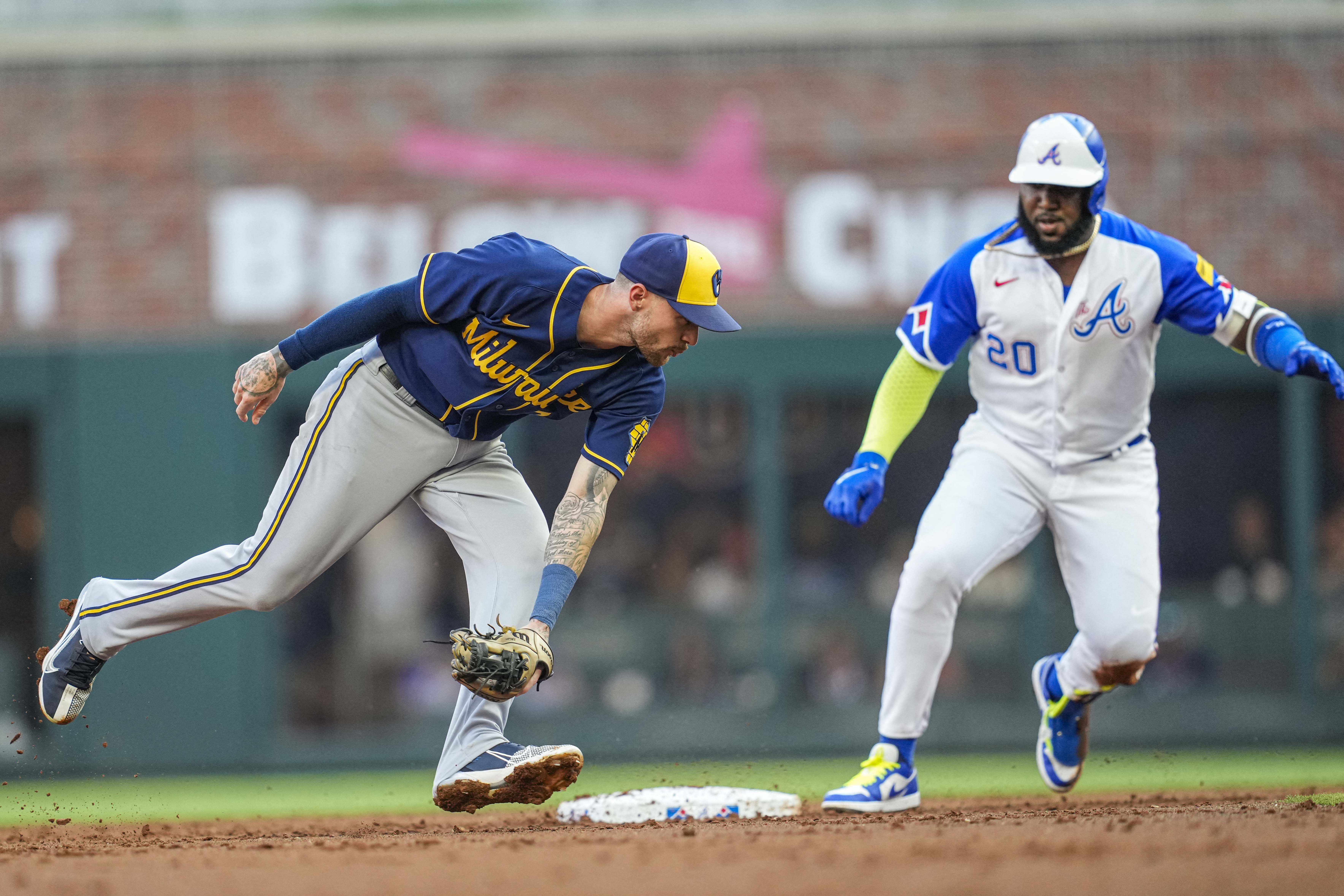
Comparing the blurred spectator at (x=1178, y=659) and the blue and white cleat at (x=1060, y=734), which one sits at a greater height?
the blue and white cleat at (x=1060, y=734)

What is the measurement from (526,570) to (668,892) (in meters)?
1.62

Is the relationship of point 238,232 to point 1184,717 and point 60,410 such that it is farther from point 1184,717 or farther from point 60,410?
point 1184,717

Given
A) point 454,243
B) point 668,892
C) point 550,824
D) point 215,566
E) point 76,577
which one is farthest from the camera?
point 454,243

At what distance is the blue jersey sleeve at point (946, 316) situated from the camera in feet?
16.0

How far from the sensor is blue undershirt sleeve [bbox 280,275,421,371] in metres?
4.57

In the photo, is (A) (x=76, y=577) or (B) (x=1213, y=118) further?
(B) (x=1213, y=118)

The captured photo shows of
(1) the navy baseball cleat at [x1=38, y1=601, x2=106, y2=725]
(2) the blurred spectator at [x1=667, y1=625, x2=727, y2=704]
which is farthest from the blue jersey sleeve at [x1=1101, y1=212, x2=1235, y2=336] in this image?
(2) the blurred spectator at [x1=667, y1=625, x2=727, y2=704]

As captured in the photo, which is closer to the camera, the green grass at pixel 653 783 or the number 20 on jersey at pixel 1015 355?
the number 20 on jersey at pixel 1015 355

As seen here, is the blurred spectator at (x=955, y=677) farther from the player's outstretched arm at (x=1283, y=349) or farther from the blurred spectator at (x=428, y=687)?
the player's outstretched arm at (x=1283, y=349)

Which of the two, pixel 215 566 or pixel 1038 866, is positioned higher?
pixel 215 566

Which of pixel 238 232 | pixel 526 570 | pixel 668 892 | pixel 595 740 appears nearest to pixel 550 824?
pixel 526 570

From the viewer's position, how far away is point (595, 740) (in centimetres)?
1013

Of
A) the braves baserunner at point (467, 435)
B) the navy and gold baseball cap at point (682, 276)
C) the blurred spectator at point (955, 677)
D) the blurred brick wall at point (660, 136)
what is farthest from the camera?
the blurred brick wall at point (660, 136)

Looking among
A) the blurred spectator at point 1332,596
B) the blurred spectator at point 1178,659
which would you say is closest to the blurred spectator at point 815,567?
the blurred spectator at point 1178,659
